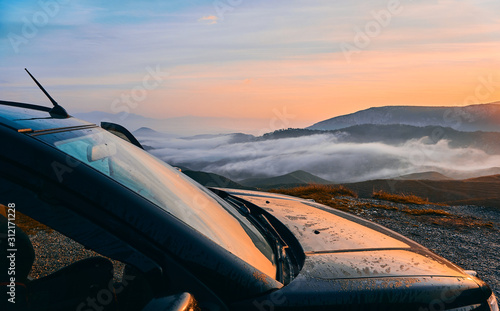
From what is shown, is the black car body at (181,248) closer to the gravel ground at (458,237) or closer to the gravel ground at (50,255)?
the gravel ground at (50,255)

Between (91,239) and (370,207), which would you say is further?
(370,207)

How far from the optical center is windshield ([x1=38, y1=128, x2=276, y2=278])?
1.24 m

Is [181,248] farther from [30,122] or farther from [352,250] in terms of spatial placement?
[352,250]

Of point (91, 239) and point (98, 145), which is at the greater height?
point (98, 145)

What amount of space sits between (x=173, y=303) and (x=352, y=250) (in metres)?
1.01

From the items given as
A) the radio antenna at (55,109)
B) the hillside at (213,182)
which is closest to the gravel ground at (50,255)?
the radio antenna at (55,109)

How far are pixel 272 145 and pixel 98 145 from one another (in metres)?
150

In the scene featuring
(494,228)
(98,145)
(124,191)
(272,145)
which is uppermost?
(272,145)

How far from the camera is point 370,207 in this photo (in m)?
10.4

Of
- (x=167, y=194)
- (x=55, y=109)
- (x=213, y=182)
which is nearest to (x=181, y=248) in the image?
(x=167, y=194)

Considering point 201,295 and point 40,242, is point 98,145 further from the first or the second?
point 201,295

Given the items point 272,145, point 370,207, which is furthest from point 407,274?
point 272,145

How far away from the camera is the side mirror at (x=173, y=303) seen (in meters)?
0.91

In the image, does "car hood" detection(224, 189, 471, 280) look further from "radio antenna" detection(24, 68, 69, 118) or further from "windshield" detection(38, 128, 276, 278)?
"radio antenna" detection(24, 68, 69, 118)
